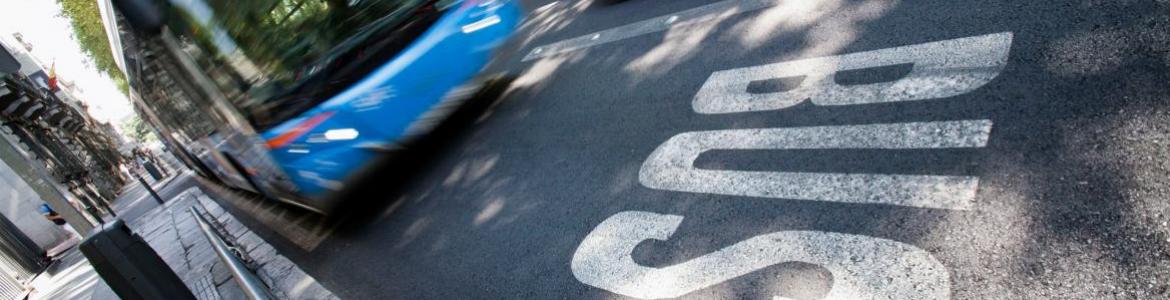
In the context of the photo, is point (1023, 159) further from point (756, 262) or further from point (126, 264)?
point (126, 264)

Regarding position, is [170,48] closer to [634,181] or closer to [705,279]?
[634,181]

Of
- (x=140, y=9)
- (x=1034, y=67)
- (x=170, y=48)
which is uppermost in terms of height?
(x=140, y=9)

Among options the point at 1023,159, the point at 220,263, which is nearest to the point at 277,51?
the point at 220,263

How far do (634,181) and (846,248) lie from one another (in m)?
1.54

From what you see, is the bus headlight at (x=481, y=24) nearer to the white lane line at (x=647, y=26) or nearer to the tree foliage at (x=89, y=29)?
the white lane line at (x=647, y=26)

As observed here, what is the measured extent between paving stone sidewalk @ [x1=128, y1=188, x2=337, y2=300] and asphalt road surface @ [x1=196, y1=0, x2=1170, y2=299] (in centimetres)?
25

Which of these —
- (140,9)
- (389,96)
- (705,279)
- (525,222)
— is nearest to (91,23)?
(140,9)

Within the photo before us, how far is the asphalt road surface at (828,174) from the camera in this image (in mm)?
2225

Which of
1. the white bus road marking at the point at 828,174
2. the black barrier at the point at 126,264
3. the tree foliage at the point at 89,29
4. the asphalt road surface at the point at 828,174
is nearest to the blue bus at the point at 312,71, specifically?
the asphalt road surface at the point at 828,174

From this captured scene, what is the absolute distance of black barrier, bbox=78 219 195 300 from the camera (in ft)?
9.64

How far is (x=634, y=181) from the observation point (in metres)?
3.82

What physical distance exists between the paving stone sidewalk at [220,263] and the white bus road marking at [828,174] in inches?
107

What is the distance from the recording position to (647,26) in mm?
6422

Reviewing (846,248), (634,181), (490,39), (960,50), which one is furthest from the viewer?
(490,39)
